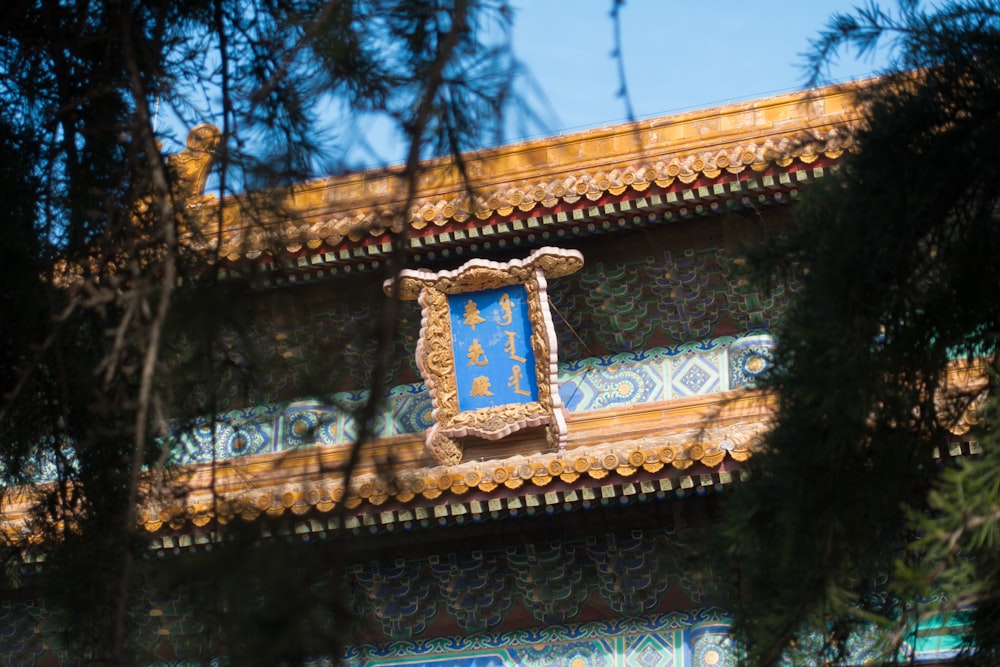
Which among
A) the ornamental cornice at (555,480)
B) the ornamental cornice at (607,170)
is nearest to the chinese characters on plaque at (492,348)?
the ornamental cornice at (607,170)

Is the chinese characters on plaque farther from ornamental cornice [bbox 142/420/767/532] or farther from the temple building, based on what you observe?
ornamental cornice [bbox 142/420/767/532]

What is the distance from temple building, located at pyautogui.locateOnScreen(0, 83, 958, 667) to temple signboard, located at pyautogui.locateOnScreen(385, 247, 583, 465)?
1 cm

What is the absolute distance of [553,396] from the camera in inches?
322

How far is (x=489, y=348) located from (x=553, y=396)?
54 centimetres

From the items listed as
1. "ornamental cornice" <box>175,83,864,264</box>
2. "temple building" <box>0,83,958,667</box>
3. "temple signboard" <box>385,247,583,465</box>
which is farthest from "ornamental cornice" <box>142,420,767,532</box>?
"ornamental cornice" <box>175,83,864,264</box>

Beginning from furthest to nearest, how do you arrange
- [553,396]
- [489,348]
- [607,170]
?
1. [607,170]
2. [489,348]
3. [553,396]

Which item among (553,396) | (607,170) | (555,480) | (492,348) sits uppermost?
(607,170)

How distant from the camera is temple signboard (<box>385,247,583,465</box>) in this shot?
27.0ft

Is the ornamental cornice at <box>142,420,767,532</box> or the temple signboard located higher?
the temple signboard

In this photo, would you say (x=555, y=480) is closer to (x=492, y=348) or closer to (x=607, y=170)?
(x=492, y=348)

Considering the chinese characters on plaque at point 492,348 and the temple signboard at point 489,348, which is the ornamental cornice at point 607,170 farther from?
the chinese characters on plaque at point 492,348

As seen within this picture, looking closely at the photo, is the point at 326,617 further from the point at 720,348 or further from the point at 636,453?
the point at 720,348

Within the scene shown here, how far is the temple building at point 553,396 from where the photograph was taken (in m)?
7.32

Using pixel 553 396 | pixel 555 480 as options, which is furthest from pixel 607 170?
pixel 555 480
